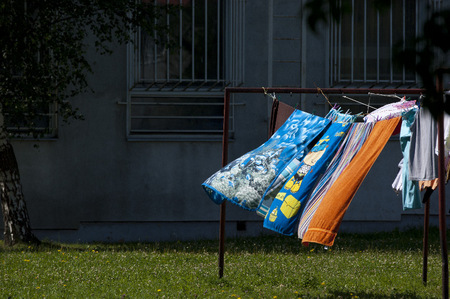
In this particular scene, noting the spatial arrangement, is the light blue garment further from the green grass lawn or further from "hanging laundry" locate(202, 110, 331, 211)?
the green grass lawn

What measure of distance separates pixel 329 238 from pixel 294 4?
6.25 metres

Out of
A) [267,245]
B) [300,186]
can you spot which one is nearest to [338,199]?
[300,186]

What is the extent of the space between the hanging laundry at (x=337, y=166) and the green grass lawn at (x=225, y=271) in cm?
103

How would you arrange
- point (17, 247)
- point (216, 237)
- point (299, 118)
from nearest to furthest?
point (299, 118) → point (17, 247) → point (216, 237)

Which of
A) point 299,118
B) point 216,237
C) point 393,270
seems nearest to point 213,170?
point 216,237

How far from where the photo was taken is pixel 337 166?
214 inches

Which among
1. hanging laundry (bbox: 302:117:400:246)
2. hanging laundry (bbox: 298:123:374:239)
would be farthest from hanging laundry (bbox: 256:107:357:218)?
hanging laundry (bbox: 302:117:400:246)

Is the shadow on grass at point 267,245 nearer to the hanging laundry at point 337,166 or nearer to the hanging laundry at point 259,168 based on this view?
the hanging laundry at point 259,168

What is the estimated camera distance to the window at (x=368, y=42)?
35.3 feet

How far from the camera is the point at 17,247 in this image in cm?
892

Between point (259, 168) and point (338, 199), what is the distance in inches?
31.6

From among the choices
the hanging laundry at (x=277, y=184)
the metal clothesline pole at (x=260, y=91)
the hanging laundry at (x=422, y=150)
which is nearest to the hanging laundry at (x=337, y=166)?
the hanging laundry at (x=277, y=184)

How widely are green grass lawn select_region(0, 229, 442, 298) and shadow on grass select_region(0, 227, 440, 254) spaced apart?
1cm

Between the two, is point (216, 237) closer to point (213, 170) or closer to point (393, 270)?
point (213, 170)
